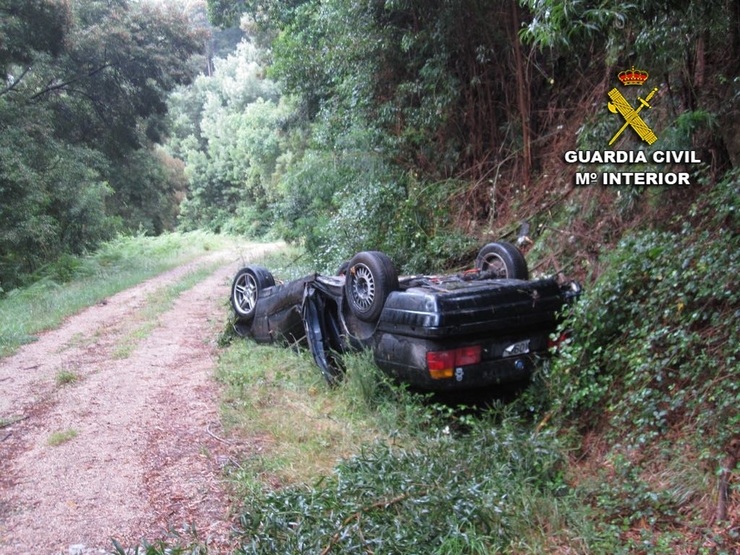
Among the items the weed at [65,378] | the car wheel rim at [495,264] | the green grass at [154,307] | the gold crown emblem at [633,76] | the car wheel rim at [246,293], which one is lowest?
the green grass at [154,307]

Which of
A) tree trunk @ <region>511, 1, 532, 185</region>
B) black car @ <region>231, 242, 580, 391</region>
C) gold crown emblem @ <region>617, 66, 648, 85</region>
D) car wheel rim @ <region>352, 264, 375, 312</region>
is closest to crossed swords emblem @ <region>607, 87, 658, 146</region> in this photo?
gold crown emblem @ <region>617, 66, 648, 85</region>

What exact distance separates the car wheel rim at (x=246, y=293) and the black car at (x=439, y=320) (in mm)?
1457

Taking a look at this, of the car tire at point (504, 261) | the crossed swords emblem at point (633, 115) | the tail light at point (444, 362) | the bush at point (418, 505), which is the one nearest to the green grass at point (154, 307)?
the car tire at point (504, 261)

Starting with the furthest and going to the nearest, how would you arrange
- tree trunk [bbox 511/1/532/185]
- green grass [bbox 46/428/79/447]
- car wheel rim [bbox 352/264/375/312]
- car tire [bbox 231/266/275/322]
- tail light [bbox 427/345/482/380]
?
tree trunk [bbox 511/1/532/185]
car tire [bbox 231/266/275/322]
car wheel rim [bbox 352/264/375/312]
green grass [bbox 46/428/79/447]
tail light [bbox 427/345/482/380]

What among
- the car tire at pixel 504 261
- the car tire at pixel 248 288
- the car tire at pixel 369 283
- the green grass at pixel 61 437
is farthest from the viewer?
the car tire at pixel 248 288

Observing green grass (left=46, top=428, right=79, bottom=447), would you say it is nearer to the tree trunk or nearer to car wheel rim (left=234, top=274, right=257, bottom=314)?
car wheel rim (left=234, top=274, right=257, bottom=314)

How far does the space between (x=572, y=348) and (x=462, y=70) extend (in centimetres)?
611

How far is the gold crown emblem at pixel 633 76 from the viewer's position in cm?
742

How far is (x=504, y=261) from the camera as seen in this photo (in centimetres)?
672

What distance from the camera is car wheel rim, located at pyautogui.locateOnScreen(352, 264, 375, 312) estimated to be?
592cm

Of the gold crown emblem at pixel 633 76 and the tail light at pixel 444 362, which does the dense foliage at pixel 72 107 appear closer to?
the gold crown emblem at pixel 633 76

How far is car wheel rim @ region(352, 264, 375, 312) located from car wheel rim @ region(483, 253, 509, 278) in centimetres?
151

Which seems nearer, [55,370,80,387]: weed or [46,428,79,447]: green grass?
[46,428,79,447]: green grass

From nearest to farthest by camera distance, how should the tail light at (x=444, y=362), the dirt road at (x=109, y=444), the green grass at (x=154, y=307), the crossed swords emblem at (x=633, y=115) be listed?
the dirt road at (x=109, y=444) → the tail light at (x=444, y=362) → the crossed swords emblem at (x=633, y=115) → the green grass at (x=154, y=307)
